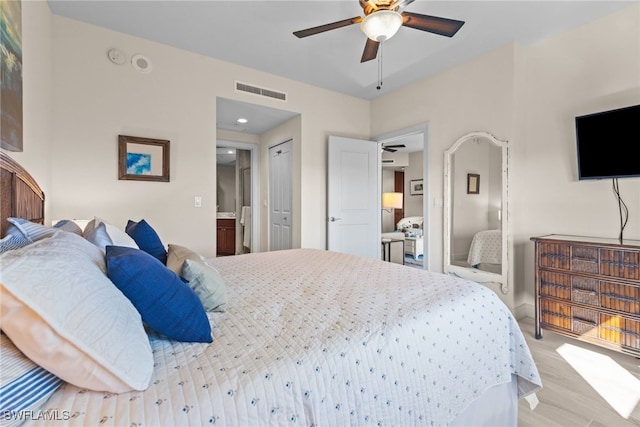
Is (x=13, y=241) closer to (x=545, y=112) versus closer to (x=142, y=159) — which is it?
(x=142, y=159)

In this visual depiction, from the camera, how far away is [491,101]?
3053 mm

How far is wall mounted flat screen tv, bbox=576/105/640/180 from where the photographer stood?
7.40 feet

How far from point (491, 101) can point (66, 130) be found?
13.4 ft

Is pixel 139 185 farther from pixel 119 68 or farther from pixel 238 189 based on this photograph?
pixel 238 189

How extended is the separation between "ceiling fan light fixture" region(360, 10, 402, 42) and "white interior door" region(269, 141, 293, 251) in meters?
2.43

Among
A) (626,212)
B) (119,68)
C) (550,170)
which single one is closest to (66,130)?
(119,68)

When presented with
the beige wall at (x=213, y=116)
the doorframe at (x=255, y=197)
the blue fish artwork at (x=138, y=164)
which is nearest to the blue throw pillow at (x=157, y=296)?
the beige wall at (x=213, y=116)

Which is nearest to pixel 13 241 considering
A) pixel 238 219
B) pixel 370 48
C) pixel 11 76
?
pixel 11 76

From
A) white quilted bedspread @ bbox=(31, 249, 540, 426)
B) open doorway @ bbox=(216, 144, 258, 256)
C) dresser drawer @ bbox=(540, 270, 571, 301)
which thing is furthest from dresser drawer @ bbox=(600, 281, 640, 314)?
open doorway @ bbox=(216, 144, 258, 256)

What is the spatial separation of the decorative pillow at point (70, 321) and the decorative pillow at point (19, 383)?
2 cm

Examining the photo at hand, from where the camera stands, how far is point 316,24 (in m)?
2.62

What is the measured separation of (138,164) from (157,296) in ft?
8.10

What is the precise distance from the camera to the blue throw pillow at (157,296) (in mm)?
860

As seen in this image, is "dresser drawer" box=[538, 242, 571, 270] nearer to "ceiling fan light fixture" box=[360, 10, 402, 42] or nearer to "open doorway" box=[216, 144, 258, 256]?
"ceiling fan light fixture" box=[360, 10, 402, 42]
